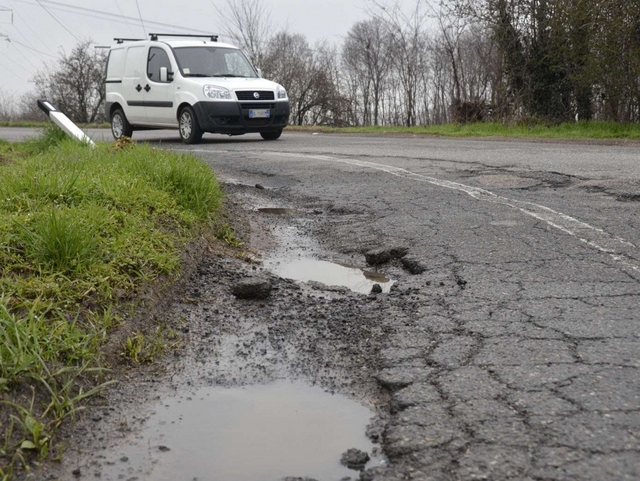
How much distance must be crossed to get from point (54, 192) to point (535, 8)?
17.3 metres

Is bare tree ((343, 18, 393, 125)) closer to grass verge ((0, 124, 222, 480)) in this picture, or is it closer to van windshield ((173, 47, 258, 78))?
van windshield ((173, 47, 258, 78))

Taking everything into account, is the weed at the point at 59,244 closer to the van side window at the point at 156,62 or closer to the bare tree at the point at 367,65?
the van side window at the point at 156,62

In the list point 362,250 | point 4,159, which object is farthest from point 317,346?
point 4,159

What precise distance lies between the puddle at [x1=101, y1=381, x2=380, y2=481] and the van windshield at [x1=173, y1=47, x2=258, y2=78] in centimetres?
1291

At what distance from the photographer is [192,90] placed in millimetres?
14961

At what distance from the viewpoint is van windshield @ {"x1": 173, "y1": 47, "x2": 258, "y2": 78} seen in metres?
15.5

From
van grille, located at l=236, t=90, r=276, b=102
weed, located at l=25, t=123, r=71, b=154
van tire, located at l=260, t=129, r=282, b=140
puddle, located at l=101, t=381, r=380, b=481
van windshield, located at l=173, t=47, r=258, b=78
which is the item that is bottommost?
puddle, located at l=101, t=381, r=380, b=481

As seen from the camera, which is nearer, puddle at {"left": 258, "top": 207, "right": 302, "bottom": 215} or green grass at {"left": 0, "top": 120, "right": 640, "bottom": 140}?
puddle at {"left": 258, "top": 207, "right": 302, "bottom": 215}

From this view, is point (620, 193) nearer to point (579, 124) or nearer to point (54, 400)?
point (54, 400)

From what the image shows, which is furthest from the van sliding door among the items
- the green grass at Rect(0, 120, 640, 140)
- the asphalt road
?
the asphalt road

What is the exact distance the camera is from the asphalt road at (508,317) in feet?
8.64

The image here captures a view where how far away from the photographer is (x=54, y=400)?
3000mm

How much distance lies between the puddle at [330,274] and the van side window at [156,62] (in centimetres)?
1093

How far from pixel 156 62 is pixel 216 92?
6.48ft
